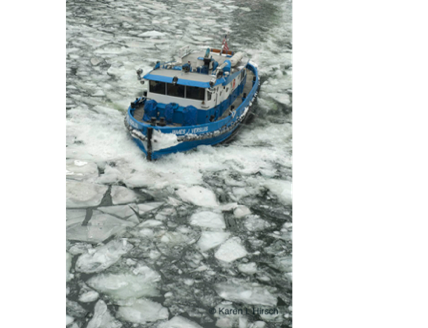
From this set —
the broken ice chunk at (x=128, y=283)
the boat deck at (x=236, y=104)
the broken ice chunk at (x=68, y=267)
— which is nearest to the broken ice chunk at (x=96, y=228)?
the broken ice chunk at (x=68, y=267)

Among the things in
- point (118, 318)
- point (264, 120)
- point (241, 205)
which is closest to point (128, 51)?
point (264, 120)

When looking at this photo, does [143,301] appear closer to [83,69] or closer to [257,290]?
[257,290]

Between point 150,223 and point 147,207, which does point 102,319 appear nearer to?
point 150,223

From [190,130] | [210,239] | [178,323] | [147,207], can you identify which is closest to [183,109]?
[190,130]

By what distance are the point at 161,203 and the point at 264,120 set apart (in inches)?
196

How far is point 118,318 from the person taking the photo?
17.4 ft

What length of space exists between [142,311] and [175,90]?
5.49 m

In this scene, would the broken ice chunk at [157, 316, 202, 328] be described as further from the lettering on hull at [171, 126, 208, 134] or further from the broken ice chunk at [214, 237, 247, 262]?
the lettering on hull at [171, 126, 208, 134]

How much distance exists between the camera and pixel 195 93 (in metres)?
9.43

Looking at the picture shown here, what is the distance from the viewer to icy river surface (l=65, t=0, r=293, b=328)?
5613mm

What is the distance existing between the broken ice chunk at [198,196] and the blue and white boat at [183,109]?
129 centimetres

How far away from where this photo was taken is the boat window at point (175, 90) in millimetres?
9477

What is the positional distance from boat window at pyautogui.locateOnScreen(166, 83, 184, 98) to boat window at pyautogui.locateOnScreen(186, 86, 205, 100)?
0.48 ft

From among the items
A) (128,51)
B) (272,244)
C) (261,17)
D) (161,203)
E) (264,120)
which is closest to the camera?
(272,244)
